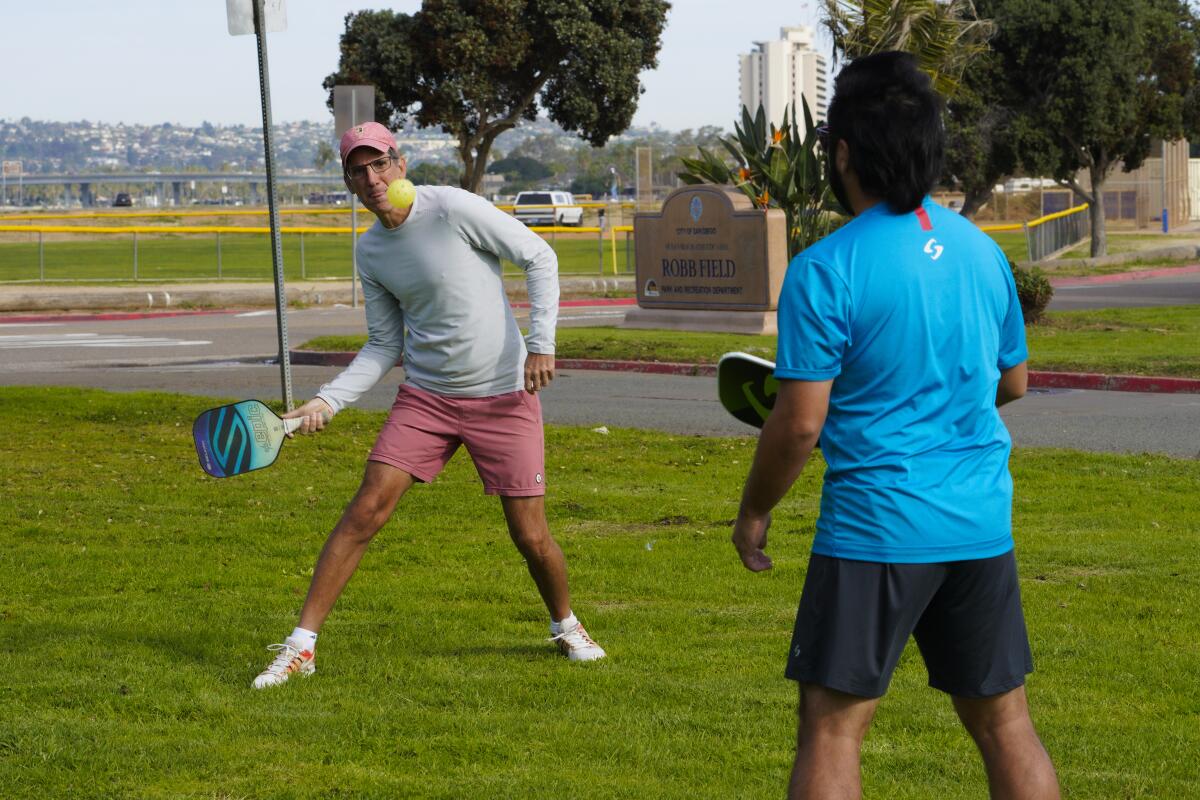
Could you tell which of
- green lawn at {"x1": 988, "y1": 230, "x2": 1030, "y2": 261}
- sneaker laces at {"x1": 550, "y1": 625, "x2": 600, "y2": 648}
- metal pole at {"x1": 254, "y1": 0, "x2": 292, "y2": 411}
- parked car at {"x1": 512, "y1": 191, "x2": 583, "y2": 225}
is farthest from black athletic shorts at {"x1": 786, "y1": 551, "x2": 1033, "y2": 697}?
parked car at {"x1": 512, "y1": 191, "x2": 583, "y2": 225}

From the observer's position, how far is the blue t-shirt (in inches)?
124

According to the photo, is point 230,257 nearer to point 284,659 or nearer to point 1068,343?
point 1068,343

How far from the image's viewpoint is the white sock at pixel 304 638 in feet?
18.3

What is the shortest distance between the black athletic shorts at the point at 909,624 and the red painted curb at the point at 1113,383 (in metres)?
12.0

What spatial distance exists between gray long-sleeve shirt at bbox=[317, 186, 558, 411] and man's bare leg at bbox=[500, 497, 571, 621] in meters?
0.42

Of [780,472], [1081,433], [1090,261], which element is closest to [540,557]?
[780,472]

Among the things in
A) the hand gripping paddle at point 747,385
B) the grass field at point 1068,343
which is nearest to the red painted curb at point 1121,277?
the grass field at point 1068,343

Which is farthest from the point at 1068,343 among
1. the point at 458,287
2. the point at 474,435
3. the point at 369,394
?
the point at 458,287

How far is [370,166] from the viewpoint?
545 cm

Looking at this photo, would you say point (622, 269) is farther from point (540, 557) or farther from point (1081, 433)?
point (540, 557)

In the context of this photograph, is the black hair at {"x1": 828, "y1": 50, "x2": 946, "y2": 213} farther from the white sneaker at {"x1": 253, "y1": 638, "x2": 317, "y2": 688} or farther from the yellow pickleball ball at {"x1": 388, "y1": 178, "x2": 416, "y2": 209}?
the white sneaker at {"x1": 253, "y1": 638, "x2": 317, "y2": 688}

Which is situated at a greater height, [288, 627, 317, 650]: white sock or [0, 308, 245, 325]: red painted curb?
[0, 308, 245, 325]: red painted curb

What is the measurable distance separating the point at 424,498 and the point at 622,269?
30002mm

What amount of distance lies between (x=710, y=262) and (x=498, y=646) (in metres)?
16.2
